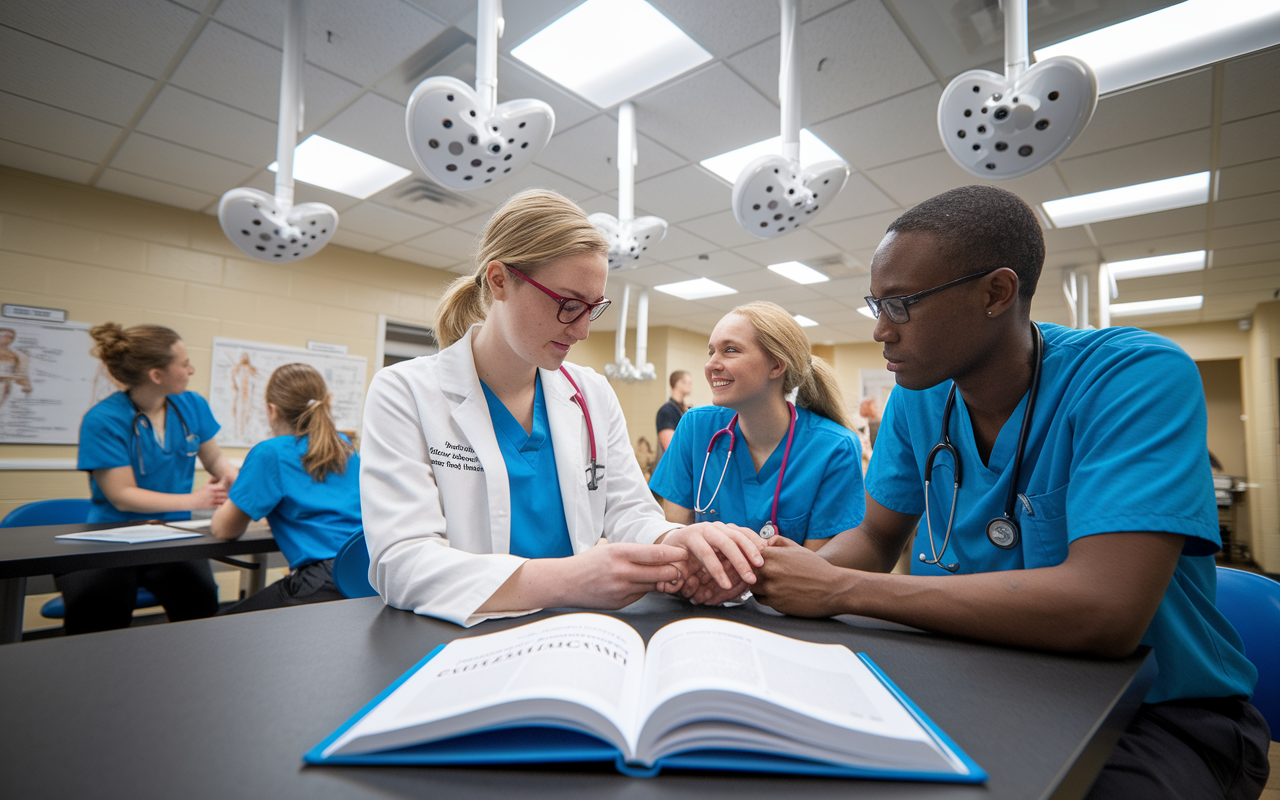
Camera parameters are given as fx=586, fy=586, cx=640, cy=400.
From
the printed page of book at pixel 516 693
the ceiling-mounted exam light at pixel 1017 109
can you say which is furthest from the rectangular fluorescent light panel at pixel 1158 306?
the printed page of book at pixel 516 693

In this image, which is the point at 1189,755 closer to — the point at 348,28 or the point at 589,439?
the point at 589,439

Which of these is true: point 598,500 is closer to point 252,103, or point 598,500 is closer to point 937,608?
point 937,608

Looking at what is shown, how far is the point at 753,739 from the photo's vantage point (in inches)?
17.4

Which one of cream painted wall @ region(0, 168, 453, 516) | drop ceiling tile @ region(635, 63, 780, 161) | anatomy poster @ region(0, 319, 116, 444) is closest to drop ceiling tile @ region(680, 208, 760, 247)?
drop ceiling tile @ region(635, 63, 780, 161)

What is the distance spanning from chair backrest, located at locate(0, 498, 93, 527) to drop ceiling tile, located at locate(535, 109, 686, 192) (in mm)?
2780

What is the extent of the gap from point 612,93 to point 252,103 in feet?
5.92

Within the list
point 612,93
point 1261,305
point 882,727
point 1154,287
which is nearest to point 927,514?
point 882,727

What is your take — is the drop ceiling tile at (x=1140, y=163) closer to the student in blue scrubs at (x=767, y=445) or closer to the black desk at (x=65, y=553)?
the student in blue scrubs at (x=767, y=445)

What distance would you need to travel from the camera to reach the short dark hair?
3.34ft

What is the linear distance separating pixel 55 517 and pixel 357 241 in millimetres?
3065

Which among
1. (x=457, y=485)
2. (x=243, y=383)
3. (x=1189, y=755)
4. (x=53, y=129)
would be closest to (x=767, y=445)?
(x=457, y=485)

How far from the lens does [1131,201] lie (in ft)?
12.7

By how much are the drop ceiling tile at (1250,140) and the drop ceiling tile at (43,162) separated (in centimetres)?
643

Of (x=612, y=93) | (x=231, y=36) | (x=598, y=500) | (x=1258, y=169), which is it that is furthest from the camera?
(x=1258, y=169)
